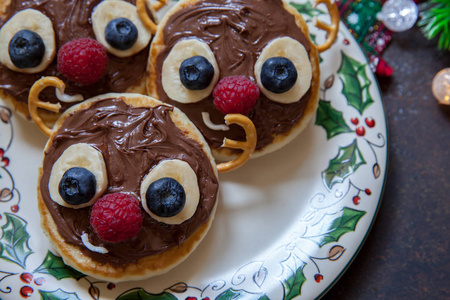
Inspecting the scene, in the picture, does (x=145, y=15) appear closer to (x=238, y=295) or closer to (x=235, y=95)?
(x=235, y=95)

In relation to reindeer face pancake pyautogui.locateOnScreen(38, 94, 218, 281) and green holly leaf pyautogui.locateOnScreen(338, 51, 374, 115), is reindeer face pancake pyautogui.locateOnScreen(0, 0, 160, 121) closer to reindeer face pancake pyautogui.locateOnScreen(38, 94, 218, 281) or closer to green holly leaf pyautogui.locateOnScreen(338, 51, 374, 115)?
reindeer face pancake pyautogui.locateOnScreen(38, 94, 218, 281)

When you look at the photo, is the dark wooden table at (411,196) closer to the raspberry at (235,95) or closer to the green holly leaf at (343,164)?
the green holly leaf at (343,164)

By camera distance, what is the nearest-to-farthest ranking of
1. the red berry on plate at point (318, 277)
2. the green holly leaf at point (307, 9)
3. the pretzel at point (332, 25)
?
the red berry on plate at point (318, 277)
the pretzel at point (332, 25)
the green holly leaf at point (307, 9)

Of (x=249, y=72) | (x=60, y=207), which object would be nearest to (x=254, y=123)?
(x=249, y=72)

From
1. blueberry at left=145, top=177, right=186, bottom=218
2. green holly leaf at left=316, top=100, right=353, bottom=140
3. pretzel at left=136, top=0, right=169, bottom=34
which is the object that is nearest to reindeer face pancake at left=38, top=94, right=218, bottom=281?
blueberry at left=145, top=177, right=186, bottom=218

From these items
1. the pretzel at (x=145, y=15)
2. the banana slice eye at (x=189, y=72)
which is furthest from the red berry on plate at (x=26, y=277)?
the pretzel at (x=145, y=15)

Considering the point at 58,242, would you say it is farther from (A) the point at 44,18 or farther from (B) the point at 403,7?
(B) the point at 403,7

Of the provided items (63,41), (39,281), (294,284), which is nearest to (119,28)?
(63,41)
